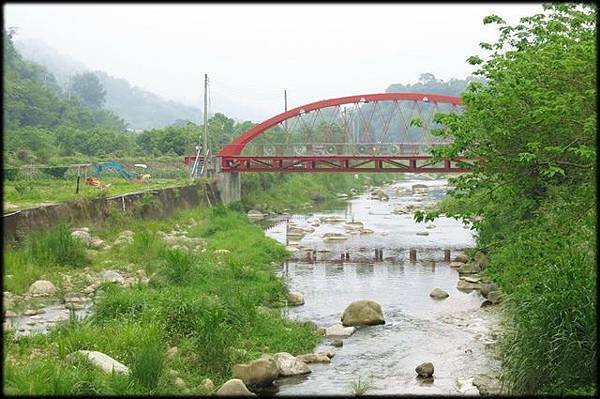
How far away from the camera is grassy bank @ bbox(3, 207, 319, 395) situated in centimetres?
886

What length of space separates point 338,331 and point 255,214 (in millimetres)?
25460

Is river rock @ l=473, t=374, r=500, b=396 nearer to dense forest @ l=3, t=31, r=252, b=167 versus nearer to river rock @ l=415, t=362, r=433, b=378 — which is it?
river rock @ l=415, t=362, r=433, b=378

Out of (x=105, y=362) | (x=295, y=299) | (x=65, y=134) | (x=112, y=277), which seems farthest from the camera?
(x=65, y=134)

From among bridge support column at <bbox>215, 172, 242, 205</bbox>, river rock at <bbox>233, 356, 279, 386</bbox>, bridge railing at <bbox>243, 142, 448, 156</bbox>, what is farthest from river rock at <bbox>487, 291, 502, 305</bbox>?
bridge support column at <bbox>215, 172, 242, 205</bbox>

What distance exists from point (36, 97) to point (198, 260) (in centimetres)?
4476

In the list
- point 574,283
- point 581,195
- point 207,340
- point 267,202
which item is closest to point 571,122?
point 581,195

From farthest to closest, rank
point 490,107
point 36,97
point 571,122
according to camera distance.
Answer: point 36,97 < point 490,107 < point 571,122

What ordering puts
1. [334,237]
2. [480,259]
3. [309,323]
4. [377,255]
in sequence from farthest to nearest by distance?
[334,237] → [377,255] → [480,259] → [309,323]

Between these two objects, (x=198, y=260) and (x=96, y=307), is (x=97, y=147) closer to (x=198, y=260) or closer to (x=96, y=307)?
(x=198, y=260)

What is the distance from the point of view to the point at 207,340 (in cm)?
1068

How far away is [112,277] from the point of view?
16.4 m

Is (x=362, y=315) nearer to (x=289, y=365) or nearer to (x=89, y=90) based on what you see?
(x=289, y=365)

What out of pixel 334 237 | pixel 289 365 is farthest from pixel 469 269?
pixel 289 365

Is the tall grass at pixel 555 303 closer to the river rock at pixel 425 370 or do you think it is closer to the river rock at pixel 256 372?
the river rock at pixel 425 370
